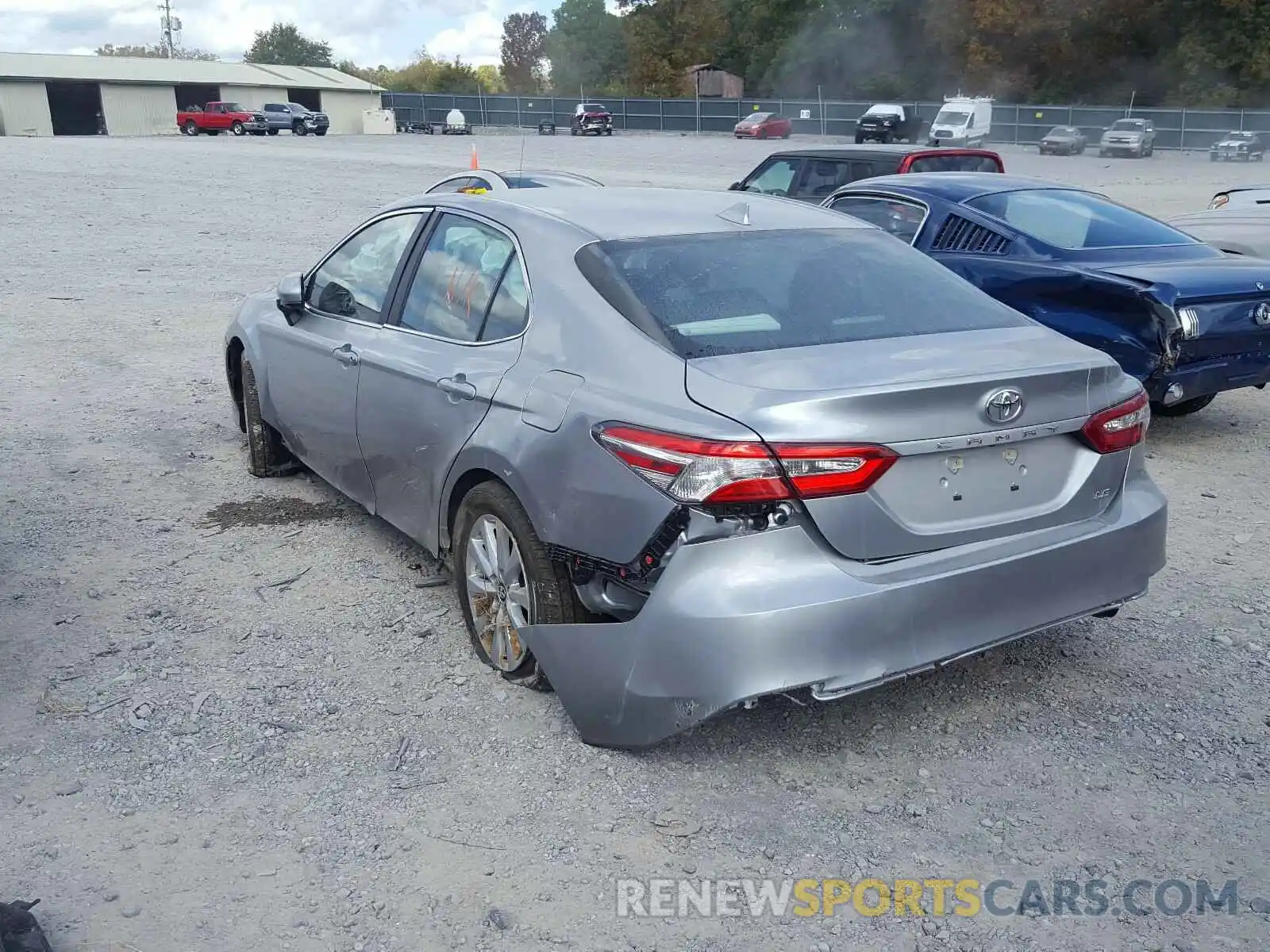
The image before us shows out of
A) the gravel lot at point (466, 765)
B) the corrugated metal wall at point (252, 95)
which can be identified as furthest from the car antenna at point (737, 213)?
the corrugated metal wall at point (252, 95)

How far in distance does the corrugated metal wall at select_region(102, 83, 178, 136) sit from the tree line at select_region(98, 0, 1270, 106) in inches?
1081

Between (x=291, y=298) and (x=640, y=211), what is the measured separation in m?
1.88

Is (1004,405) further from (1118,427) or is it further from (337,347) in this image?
(337,347)

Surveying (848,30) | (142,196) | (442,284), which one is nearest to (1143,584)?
(442,284)

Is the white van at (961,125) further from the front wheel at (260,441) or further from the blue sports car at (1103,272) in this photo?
the front wheel at (260,441)

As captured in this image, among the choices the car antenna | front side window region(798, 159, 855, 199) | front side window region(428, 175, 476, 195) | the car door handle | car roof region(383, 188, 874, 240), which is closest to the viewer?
the car door handle

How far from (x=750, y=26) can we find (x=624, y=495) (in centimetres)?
8722

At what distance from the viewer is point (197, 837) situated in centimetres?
322

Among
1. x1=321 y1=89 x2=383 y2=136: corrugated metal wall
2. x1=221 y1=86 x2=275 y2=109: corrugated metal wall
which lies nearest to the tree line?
x1=321 y1=89 x2=383 y2=136: corrugated metal wall

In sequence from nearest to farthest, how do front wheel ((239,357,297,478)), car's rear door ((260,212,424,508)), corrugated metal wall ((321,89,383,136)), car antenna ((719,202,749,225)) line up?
car antenna ((719,202,749,225))
car's rear door ((260,212,424,508))
front wheel ((239,357,297,478))
corrugated metal wall ((321,89,383,136))

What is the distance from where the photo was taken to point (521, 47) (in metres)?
139

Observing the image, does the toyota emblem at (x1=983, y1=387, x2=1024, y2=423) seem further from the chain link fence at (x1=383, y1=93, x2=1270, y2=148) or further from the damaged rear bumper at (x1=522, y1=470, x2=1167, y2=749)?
the chain link fence at (x1=383, y1=93, x2=1270, y2=148)

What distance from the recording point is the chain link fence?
51781mm

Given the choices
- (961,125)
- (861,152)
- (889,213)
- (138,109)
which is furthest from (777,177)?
(138,109)
